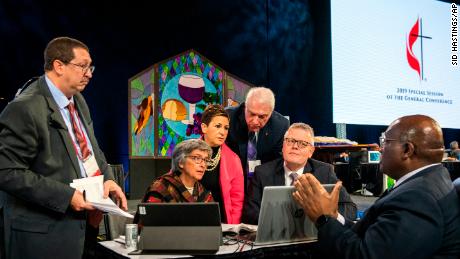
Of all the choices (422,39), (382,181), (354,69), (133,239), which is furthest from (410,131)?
(422,39)

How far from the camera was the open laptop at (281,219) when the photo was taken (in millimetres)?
1855

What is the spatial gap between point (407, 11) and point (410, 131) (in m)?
6.09

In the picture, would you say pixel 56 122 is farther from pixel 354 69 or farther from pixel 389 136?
pixel 354 69

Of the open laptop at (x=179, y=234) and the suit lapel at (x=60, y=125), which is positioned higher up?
the suit lapel at (x=60, y=125)

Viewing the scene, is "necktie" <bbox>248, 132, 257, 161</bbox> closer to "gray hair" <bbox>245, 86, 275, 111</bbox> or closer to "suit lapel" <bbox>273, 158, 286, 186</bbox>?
"gray hair" <bbox>245, 86, 275, 111</bbox>

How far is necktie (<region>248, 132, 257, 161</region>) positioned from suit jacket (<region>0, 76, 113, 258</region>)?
5.00ft

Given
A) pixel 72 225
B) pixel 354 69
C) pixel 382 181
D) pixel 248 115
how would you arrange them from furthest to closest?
pixel 354 69, pixel 382 181, pixel 248 115, pixel 72 225

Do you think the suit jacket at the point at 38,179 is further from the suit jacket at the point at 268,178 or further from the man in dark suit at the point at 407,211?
the suit jacket at the point at 268,178

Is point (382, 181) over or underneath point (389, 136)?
underneath

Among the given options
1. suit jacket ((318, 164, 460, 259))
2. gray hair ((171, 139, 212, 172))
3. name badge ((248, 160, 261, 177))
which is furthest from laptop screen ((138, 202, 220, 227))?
name badge ((248, 160, 261, 177))

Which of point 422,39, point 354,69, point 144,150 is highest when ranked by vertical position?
point 422,39

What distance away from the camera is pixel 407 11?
693 cm

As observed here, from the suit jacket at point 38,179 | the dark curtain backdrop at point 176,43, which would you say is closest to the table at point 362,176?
the dark curtain backdrop at point 176,43

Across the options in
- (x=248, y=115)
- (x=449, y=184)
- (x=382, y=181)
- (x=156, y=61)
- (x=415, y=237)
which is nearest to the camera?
(x=415, y=237)
